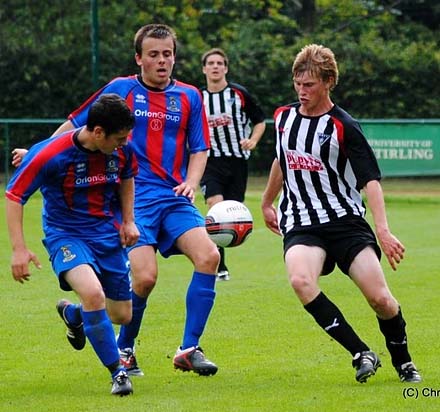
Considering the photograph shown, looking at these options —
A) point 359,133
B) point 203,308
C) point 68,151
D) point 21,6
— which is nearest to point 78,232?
point 68,151

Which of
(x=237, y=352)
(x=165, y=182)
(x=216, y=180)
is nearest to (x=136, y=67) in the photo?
(x=216, y=180)

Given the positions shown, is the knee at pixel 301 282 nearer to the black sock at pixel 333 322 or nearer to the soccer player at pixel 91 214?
the black sock at pixel 333 322

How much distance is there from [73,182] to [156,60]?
117 cm

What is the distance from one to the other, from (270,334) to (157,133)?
76.4 inches

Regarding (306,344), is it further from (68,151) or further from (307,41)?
(307,41)

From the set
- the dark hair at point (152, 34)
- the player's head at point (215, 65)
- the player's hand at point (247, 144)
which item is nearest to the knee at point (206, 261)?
the dark hair at point (152, 34)

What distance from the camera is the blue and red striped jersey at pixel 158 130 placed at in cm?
743

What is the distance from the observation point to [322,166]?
678 centimetres

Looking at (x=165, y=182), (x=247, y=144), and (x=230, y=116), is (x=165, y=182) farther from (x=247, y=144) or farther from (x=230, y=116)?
(x=230, y=116)

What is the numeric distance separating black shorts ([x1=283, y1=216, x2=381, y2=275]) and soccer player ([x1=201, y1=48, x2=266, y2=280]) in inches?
205

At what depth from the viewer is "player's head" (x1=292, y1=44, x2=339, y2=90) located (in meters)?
6.71

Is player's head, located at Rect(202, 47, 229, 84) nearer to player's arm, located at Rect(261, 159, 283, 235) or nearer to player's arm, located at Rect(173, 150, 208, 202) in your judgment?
player's arm, located at Rect(173, 150, 208, 202)

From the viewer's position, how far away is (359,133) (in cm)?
673

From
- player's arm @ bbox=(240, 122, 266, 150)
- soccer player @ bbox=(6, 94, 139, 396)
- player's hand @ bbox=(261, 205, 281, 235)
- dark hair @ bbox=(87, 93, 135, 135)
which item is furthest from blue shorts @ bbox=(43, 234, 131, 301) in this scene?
player's arm @ bbox=(240, 122, 266, 150)
